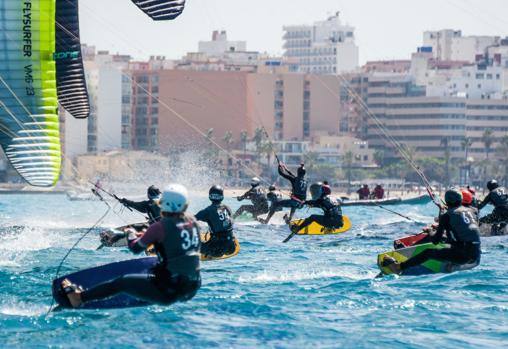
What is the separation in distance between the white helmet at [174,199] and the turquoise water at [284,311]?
4.56ft

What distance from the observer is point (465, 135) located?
156 metres

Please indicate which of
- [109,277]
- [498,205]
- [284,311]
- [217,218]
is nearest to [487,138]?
[498,205]

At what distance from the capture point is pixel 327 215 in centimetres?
2609

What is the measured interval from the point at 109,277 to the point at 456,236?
16.9ft

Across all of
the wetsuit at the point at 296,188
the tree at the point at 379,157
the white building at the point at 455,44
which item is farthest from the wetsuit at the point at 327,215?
the white building at the point at 455,44

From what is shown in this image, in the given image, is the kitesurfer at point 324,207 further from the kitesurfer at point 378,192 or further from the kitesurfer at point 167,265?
the kitesurfer at point 378,192

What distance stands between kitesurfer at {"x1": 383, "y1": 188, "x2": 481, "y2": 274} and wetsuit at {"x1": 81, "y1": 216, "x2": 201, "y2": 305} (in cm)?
445

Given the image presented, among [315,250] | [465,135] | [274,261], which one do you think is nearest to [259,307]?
[274,261]

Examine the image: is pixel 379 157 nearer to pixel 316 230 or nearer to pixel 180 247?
pixel 316 230

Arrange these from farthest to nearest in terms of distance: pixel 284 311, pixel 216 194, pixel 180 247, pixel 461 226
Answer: pixel 216 194 → pixel 461 226 → pixel 284 311 → pixel 180 247

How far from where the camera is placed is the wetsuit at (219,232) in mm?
19594

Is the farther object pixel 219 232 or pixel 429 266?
pixel 219 232

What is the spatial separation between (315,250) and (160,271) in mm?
10913

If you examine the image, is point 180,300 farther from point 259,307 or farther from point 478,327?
point 478,327
